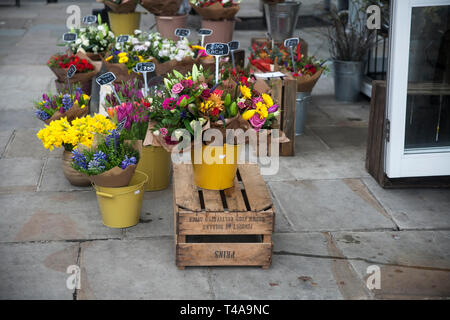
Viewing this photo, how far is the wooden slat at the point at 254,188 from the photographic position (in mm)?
3445

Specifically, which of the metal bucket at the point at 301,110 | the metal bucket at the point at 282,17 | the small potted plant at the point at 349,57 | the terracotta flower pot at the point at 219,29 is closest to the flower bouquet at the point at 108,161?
the metal bucket at the point at 301,110

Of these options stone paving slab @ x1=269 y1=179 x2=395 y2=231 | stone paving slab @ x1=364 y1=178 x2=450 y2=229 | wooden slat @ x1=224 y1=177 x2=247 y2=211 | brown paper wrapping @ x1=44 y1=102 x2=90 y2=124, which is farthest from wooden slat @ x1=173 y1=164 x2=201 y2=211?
stone paving slab @ x1=364 y1=178 x2=450 y2=229

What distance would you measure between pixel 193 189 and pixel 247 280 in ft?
2.20

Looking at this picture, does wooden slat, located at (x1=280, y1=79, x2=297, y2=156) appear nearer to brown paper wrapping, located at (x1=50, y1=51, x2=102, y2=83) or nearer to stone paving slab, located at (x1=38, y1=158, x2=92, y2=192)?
stone paving slab, located at (x1=38, y1=158, x2=92, y2=192)

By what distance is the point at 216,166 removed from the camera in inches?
139

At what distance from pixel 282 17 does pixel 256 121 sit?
453 centimetres

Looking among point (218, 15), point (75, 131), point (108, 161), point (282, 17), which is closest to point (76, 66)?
point (75, 131)

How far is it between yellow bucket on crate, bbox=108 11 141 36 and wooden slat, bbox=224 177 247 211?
14.9 ft

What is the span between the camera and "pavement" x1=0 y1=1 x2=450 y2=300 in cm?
328

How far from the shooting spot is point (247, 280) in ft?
11.0

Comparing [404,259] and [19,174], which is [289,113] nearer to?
[404,259]

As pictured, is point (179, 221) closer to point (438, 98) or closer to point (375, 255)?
point (375, 255)
